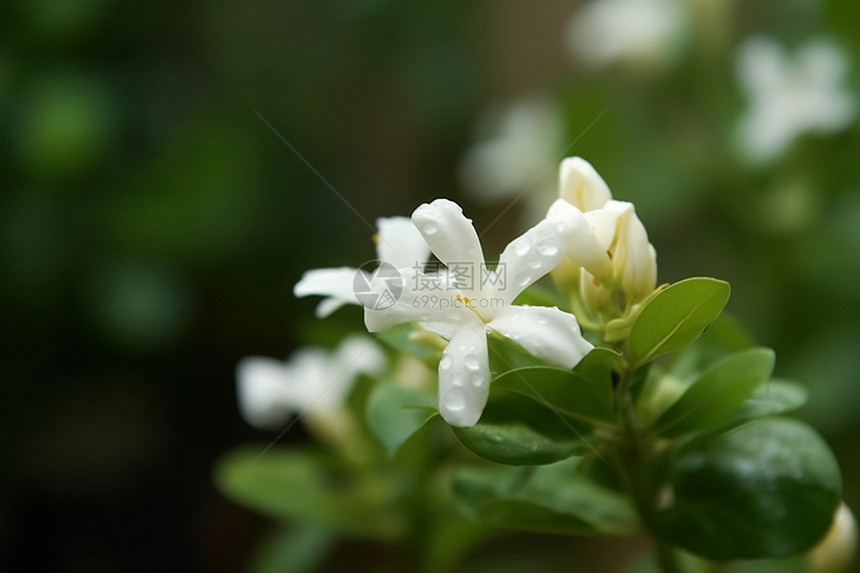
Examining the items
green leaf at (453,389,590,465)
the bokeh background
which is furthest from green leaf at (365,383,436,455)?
the bokeh background

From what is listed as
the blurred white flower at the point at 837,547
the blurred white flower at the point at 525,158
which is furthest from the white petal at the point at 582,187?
the blurred white flower at the point at 525,158

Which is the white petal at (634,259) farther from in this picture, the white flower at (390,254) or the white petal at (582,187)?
the white flower at (390,254)

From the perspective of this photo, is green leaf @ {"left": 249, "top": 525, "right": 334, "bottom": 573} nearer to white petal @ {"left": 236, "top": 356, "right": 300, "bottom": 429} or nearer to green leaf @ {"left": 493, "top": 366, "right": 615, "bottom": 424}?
white petal @ {"left": 236, "top": 356, "right": 300, "bottom": 429}

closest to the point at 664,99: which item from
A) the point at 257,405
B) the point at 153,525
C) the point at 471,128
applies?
the point at 471,128

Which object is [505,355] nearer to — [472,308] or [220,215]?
[472,308]

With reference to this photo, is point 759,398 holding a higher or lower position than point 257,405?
higher

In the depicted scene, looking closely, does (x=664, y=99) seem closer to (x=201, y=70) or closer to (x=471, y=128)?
(x=471, y=128)

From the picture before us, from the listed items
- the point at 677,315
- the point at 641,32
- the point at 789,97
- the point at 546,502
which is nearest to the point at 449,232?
the point at 677,315
